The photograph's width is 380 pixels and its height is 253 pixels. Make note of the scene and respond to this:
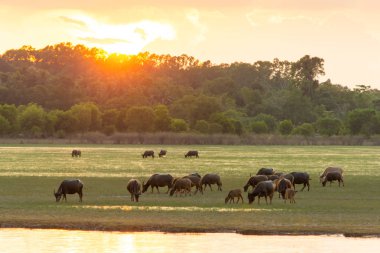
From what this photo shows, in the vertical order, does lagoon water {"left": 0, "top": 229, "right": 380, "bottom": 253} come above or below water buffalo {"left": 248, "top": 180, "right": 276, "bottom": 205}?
below

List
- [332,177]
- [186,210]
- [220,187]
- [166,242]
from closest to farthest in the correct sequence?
[166,242], [186,210], [220,187], [332,177]

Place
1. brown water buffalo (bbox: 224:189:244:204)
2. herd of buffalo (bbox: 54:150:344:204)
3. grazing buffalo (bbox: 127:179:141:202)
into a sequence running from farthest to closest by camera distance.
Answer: grazing buffalo (bbox: 127:179:141:202) < brown water buffalo (bbox: 224:189:244:204) < herd of buffalo (bbox: 54:150:344:204)

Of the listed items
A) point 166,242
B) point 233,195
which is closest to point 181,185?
point 233,195

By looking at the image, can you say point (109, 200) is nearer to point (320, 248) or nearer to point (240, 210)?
point (240, 210)

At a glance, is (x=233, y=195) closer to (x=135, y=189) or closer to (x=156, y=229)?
(x=135, y=189)

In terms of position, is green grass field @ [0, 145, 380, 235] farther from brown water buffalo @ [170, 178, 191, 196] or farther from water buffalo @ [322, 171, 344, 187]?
brown water buffalo @ [170, 178, 191, 196]

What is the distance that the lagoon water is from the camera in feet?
82.4

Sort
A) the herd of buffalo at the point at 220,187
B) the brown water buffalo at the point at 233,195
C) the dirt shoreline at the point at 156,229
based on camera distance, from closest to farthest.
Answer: the dirt shoreline at the point at 156,229 → the herd of buffalo at the point at 220,187 → the brown water buffalo at the point at 233,195

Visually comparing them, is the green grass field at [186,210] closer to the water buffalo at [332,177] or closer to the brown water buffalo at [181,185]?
the water buffalo at [332,177]

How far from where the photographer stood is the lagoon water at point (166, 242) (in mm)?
25125

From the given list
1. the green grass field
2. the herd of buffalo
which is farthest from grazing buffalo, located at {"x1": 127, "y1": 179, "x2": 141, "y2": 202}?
the green grass field

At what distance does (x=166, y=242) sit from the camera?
86.9 ft

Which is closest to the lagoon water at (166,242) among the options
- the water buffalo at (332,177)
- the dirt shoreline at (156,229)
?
the dirt shoreline at (156,229)

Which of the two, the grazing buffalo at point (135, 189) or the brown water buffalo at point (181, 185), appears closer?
the grazing buffalo at point (135, 189)
